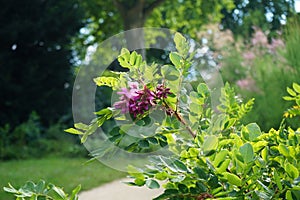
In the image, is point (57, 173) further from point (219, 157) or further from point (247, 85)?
point (219, 157)

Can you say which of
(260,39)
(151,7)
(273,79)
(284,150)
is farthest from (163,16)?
(284,150)

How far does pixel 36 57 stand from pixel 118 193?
4612 mm

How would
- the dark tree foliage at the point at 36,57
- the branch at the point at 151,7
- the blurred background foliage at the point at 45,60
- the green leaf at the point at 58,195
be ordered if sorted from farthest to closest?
the branch at the point at 151,7
the dark tree foliage at the point at 36,57
the blurred background foliage at the point at 45,60
the green leaf at the point at 58,195

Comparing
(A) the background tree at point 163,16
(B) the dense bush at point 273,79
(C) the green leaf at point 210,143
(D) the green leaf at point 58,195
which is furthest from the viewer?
(A) the background tree at point 163,16

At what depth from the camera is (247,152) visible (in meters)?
0.80

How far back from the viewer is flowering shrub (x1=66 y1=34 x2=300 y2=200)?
82 cm

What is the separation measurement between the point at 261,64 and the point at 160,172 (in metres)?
3.35

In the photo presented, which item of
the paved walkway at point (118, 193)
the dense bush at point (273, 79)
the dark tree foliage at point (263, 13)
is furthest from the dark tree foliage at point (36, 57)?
the dense bush at point (273, 79)

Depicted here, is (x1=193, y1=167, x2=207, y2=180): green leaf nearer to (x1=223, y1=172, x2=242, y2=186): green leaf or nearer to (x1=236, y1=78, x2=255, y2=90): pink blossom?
(x1=223, y1=172, x2=242, y2=186): green leaf

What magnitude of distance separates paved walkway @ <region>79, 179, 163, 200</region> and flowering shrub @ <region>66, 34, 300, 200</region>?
319 cm

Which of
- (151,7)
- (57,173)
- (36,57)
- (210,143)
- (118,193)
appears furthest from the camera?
(151,7)

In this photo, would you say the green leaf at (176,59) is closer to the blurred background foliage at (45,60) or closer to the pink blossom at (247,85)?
the pink blossom at (247,85)

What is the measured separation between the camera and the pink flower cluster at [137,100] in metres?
0.94

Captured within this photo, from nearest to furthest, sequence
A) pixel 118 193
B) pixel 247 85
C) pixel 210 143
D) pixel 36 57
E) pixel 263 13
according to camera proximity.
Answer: pixel 210 143
pixel 247 85
pixel 118 193
pixel 263 13
pixel 36 57
